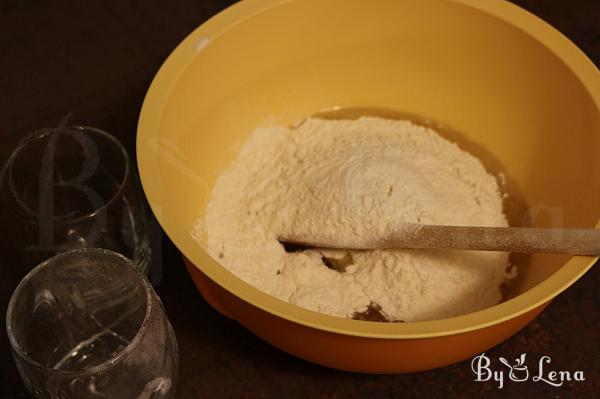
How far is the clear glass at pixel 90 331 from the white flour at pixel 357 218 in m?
0.16

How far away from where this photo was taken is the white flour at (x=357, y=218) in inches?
38.5

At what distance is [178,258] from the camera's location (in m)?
1.12

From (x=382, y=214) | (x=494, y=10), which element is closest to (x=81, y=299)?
(x=382, y=214)

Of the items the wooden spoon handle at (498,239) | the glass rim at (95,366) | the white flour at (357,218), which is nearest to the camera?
the glass rim at (95,366)

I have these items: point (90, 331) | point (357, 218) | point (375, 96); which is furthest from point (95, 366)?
point (375, 96)

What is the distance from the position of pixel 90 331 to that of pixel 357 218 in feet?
1.25

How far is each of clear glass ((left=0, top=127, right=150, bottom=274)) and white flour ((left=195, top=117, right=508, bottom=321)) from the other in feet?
0.36

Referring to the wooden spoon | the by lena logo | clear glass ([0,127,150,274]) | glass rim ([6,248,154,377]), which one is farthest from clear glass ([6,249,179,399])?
the by lena logo

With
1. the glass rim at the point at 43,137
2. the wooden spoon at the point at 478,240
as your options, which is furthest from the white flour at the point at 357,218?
the glass rim at the point at 43,137

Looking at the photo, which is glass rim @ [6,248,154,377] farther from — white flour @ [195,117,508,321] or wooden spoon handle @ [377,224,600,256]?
wooden spoon handle @ [377,224,600,256]

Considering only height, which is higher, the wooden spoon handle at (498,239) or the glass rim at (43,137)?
the wooden spoon handle at (498,239)

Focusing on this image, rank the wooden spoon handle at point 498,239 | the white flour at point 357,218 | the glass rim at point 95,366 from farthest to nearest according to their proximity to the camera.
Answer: the white flour at point 357,218, the wooden spoon handle at point 498,239, the glass rim at point 95,366

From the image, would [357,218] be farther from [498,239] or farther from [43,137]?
[43,137]

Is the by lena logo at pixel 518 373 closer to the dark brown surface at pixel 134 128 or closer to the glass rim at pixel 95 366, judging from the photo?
the dark brown surface at pixel 134 128
